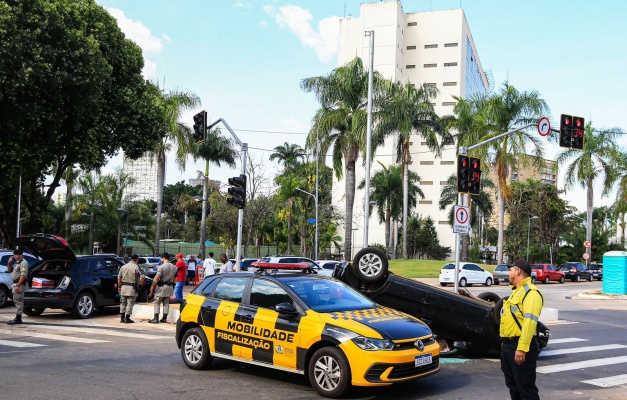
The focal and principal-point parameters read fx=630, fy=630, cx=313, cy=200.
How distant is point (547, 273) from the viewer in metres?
44.7

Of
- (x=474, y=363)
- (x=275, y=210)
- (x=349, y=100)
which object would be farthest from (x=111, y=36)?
(x=275, y=210)

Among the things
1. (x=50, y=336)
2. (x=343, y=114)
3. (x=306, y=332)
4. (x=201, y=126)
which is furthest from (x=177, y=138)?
(x=306, y=332)

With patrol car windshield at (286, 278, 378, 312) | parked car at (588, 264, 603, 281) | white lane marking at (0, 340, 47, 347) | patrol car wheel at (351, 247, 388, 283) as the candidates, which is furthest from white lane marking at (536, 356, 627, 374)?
parked car at (588, 264, 603, 281)

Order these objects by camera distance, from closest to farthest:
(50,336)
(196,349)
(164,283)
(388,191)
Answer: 1. (196,349)
2. (50,336)
3. (164,283)
4. (388,191)

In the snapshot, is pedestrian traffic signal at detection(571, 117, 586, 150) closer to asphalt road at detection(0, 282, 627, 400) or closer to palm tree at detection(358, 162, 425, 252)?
asphalt road at detection(0, 282, 627, 400)

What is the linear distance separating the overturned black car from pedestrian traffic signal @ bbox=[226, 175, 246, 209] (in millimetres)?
8577

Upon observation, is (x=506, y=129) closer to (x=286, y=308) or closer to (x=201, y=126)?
(x=201, y=126)

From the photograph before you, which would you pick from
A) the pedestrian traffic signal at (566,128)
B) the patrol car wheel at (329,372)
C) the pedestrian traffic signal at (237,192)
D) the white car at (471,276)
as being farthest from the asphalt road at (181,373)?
the white car at (471,276)

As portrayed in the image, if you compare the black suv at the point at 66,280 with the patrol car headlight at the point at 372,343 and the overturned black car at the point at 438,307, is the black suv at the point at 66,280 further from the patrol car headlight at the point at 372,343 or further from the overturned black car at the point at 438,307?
the patrol car headlight at the point at 372,343

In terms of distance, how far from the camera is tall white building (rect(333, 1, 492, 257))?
88.0 meters

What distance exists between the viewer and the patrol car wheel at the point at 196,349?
9.30 m

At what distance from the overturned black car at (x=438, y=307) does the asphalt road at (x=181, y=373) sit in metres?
0.42

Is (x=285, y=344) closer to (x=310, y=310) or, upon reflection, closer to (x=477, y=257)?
(x=310, y=310)

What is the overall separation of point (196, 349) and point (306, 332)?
89.5 inches
